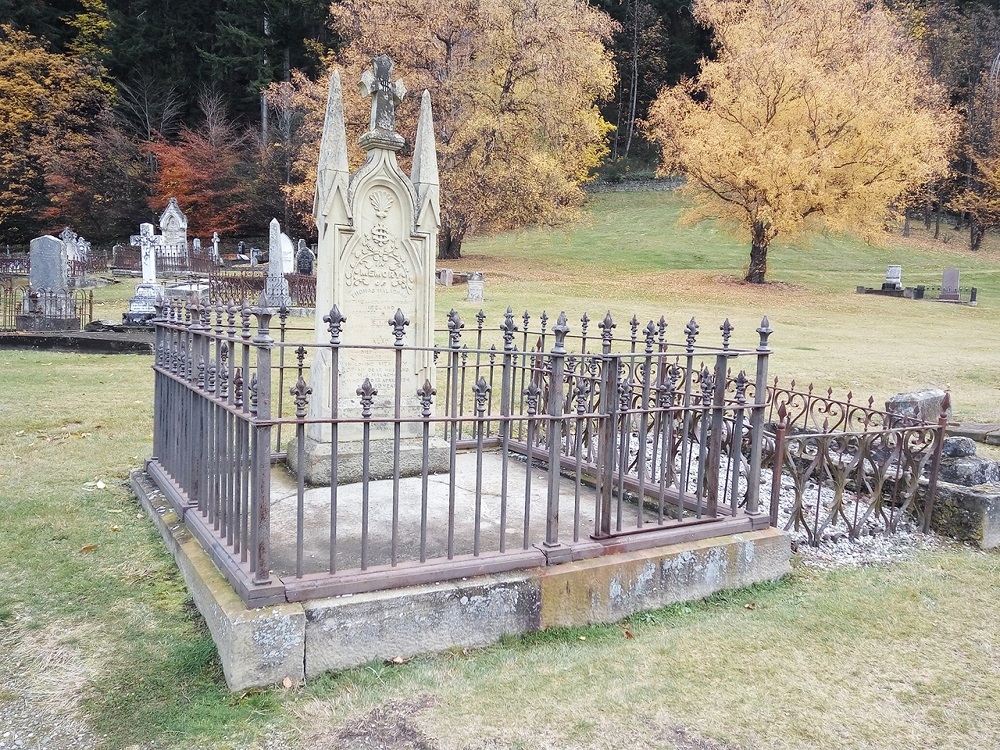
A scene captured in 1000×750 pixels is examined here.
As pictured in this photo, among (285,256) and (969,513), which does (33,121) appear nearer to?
(285,256)

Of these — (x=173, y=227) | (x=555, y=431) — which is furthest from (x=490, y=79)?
(x=555, y=431)

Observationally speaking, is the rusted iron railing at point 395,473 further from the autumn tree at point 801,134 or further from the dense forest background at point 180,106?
the dense forest background at point 180,106

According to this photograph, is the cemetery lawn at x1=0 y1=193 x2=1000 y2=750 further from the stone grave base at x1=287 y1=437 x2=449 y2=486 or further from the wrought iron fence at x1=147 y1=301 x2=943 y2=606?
the stone grave base at x1=287 y1=437 x2=449 y2=486

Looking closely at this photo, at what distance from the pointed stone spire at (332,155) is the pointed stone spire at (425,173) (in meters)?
0.58

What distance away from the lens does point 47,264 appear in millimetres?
17844

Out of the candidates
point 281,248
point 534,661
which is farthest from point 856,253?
point 534,661

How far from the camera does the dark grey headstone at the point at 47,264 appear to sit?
1775 cm

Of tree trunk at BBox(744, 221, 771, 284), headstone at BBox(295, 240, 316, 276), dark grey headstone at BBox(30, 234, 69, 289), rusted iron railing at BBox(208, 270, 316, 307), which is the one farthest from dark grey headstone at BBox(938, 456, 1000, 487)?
headstone at BBox(295, 240, 316, 276)

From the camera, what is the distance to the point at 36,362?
12.4 metres

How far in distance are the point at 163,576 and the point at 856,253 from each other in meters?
44.5

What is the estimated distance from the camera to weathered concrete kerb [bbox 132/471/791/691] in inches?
127

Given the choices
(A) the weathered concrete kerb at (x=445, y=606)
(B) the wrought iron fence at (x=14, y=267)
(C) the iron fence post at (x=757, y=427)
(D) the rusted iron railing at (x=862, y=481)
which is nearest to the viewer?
(A) the weathered concrete kerb at (x=445, y=606)

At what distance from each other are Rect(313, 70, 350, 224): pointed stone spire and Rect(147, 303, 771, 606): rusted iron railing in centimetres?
120

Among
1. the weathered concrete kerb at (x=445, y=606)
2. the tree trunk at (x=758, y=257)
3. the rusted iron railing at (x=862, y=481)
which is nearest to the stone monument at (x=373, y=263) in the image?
the weathered concrete kerb at (x=445, y=606)
